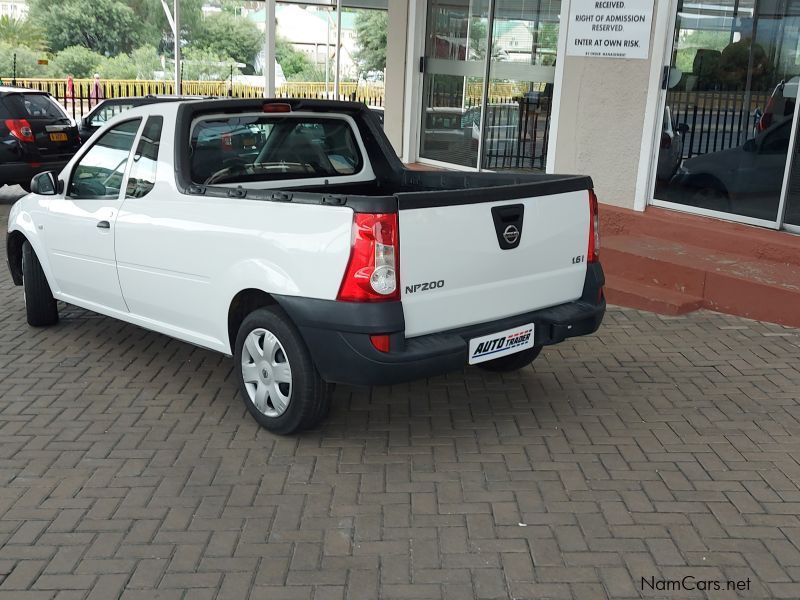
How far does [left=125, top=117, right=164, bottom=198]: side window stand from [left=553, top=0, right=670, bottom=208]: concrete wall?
489 centimetres

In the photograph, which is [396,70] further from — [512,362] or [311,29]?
[311,29]

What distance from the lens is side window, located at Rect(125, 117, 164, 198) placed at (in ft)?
16.8

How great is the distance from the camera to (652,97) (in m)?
8.07

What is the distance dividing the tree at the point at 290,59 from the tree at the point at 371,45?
8.78 feet

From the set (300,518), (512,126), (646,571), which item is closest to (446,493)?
(300,518)

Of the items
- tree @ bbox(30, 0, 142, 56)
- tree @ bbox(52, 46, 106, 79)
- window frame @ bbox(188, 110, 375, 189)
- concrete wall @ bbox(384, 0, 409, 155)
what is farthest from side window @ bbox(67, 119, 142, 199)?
tree @ bbox(52, 46, 106, 79)

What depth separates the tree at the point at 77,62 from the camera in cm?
2416

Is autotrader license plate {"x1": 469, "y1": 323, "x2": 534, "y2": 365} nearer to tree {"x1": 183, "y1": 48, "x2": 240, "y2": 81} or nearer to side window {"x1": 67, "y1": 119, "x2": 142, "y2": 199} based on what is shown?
side window {"x1": 67, "y1": 119, "x2": 142, "y2": 199}

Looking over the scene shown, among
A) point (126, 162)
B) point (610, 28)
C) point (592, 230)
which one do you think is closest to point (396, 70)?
point (610, 28)

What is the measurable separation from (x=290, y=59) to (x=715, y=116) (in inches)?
896

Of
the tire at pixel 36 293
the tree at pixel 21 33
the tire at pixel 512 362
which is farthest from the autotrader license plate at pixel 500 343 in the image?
the tree at pixel 21 33

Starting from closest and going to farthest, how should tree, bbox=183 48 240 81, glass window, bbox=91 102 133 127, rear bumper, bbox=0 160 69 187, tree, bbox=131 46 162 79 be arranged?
rear bumper, bbox=0 160 69 187 < glass window, bbox=91 102 133 127 < tree, bbox=183 48 240 81 < tree, bbox=131 46 162 79

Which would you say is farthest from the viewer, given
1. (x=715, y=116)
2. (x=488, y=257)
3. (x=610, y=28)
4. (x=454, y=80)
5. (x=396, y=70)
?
(x=396, y=70)

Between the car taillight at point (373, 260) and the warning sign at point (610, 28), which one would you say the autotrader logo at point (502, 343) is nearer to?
the car taillight at point (373, 260)
